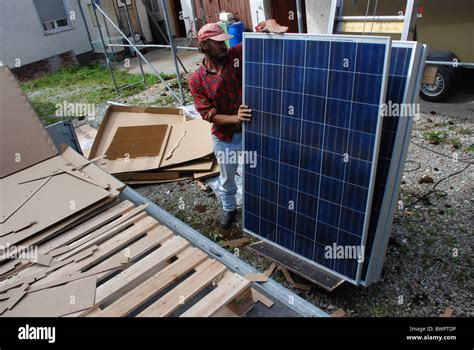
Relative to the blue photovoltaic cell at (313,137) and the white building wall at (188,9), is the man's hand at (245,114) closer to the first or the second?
the blue photovoltaic cell at (313,137)

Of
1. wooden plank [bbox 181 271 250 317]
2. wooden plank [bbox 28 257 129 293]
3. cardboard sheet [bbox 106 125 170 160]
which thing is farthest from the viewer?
cardboard sheet [bbox 106 125 170 160]

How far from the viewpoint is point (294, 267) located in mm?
3258

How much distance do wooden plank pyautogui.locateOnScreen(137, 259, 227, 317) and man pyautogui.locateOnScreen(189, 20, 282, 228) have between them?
1342 millimetres

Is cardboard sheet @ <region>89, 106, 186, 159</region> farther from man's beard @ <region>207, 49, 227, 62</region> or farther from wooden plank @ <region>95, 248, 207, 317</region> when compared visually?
wooden plank @ <region>95, 248, 207, 317</region>

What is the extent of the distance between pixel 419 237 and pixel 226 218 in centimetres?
201

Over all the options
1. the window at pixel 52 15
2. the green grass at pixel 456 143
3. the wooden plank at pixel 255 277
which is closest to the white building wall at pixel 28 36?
the window at pixel 52 15

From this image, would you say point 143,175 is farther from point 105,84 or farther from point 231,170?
point 105,84

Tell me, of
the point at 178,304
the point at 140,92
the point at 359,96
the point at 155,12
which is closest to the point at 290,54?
the point at 359,96

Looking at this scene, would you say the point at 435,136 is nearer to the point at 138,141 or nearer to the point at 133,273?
the point at 138,141

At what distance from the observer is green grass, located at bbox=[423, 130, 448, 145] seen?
516 cm

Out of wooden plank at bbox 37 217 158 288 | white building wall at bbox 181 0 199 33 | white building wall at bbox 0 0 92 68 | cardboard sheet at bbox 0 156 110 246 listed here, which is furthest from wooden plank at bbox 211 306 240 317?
white building wall at bbox 0 0 92 68

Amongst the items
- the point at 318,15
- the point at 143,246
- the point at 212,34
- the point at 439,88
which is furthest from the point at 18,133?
the point at 439,88

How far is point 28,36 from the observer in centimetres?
1280

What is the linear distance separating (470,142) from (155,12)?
12.9m
